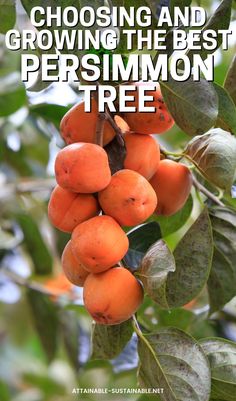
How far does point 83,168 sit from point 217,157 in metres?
0.16

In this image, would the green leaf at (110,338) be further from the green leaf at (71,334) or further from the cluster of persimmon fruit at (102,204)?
the green leaf at (71,334)

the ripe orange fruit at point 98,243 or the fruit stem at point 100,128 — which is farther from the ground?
the fruit stem at point 100,128

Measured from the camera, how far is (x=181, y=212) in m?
1.05

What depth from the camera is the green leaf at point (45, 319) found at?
156cm

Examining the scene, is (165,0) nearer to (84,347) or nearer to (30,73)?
(30,73)

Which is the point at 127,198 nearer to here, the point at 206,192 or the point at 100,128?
the point at 100,128

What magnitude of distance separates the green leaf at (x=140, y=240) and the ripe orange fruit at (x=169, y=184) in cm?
3

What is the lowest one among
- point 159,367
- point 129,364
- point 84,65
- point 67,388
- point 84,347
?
point 67,388

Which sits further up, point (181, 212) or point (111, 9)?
point (111, 9)

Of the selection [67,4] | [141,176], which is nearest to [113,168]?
[141,176]

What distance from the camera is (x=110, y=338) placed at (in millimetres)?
895

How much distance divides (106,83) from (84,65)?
32mm

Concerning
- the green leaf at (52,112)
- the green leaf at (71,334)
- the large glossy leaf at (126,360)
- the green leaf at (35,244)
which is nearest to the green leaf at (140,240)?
the large glossy leaf at (126,360)

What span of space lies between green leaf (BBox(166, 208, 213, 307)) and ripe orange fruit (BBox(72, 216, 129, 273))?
0.30ft
